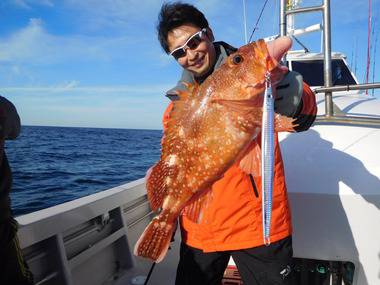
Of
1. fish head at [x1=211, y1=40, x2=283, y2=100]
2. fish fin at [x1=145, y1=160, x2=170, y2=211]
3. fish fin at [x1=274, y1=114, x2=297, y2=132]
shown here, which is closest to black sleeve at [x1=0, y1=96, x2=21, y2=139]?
fish fin at [x1=145, y1=160, x2=170, y2=211]

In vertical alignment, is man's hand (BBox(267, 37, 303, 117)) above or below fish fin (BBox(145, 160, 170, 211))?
above

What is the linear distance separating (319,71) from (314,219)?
14.6 ft

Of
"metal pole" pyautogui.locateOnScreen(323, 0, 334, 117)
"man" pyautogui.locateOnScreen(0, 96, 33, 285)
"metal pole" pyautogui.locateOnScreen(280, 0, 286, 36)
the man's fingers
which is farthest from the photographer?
"metal pole" pyautogui.locateOnScreen(280, 0, 286, 36)

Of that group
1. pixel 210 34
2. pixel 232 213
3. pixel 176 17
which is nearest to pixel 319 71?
pixel 210 34

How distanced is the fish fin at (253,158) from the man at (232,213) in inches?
11.4

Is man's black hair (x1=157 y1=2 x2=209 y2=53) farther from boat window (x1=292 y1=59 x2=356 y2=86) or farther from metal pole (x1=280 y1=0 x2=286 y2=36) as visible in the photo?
boat window (x1=292 y1=59 x2=356 y2=86)

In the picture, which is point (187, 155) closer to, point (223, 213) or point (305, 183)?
point (223, 213)

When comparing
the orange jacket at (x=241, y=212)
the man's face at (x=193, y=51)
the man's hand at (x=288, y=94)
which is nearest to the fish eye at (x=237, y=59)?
the man's hand at (x=288, y=94)

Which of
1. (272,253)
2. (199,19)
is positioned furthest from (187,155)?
(199,19)

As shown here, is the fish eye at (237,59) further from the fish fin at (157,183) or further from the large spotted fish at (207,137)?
the fish fin at (157,183)

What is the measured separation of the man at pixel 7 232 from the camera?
220 cm

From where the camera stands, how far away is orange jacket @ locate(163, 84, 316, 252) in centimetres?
231

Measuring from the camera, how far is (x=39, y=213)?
3.18 metres

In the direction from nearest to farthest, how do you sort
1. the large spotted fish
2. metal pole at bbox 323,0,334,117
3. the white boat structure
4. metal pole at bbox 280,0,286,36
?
1. the large spotted fish
2. the white boat structure
3. metal pole at bbox 323,0,334,117
4. metal pole at bbox 280,0,286,36
